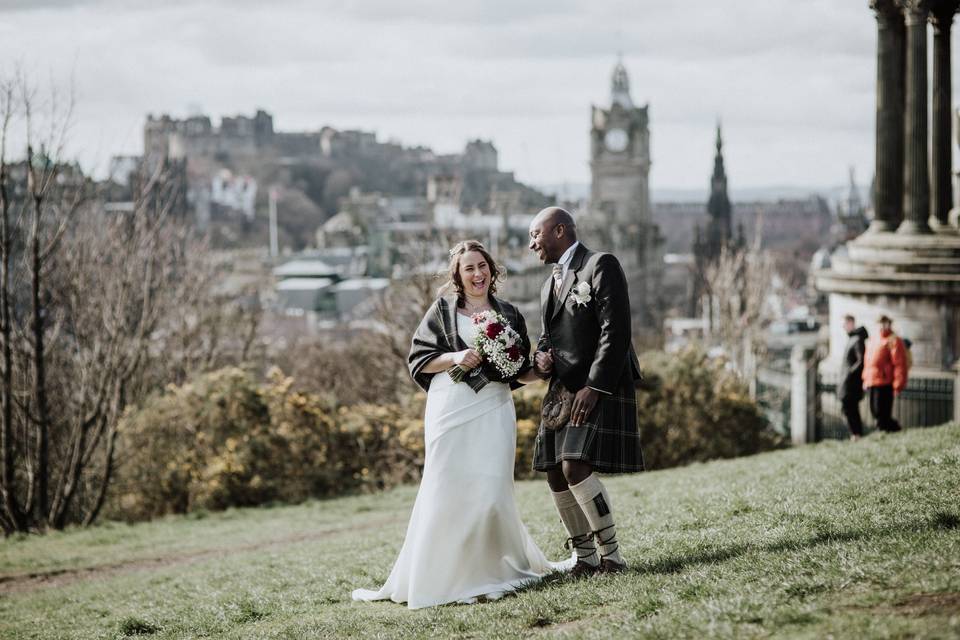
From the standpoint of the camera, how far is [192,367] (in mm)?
34375

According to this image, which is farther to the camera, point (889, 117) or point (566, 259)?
point (889, 117)

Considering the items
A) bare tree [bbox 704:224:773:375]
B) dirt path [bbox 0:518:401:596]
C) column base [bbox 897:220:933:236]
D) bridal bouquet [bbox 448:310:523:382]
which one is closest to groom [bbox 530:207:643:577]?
bridal bouquet [bbox 448:310:523:382]

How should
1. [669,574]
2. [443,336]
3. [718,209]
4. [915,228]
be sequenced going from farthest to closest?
[718,209] → [915,228] → [443,336] → [669,574]

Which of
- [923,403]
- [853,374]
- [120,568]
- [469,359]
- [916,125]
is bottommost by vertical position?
[120,568]

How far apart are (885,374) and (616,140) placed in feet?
459

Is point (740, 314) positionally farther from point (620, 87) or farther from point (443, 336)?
point (620, 87)

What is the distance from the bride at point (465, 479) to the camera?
709 cm

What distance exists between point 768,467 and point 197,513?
9.79 m

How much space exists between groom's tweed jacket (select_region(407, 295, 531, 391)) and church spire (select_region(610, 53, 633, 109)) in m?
149

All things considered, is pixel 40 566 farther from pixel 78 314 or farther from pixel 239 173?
pixel 239 173

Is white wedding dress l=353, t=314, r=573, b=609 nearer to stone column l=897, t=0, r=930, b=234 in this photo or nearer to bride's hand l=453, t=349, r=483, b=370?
bride's hand l=453, t=349, r=483, b=370

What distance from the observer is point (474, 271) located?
726 cm

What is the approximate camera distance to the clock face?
495 feet

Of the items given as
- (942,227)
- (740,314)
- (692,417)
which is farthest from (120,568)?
(740,314)
